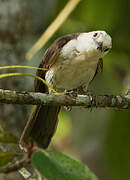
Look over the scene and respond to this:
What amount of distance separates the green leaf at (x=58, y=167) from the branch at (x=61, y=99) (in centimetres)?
60

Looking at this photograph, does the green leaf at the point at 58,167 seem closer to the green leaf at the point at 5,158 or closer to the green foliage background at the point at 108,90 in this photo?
the green leaf at the point at 5,158

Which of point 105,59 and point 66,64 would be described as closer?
point 66,64

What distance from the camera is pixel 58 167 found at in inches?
76.8

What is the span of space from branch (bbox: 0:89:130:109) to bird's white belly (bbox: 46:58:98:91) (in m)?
1.17

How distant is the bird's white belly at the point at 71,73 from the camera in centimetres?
430

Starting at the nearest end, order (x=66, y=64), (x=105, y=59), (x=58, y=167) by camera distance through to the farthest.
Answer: (x=58, y=167)
(x=66, y=64)
(x=105, y=59)

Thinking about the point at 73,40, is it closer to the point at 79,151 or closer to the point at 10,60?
the point at 10,60

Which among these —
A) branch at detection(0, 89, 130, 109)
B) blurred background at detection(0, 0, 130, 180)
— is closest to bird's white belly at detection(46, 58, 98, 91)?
blurred background at detection(0, 0, 130, 180)

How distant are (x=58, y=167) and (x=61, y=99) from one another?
31.5 inches

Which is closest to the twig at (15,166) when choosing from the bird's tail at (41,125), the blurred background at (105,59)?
the bird's tail at (41,125)

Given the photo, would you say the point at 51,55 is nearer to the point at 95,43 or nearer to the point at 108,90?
the point at 95,43

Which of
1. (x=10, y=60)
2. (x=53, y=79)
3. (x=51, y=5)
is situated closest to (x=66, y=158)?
(x=53, y=79)

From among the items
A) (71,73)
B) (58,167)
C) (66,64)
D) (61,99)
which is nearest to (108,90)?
(71,73)

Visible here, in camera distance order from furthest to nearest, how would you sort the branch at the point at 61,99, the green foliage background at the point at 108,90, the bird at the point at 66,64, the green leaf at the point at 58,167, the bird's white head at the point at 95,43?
the green foliage background at the point at 108,90 < the bird at the point at 66,64 < the bird's white head at the point at 95,43 < the branch at the point at 61,99 < the green leaf at the point at 58,167
